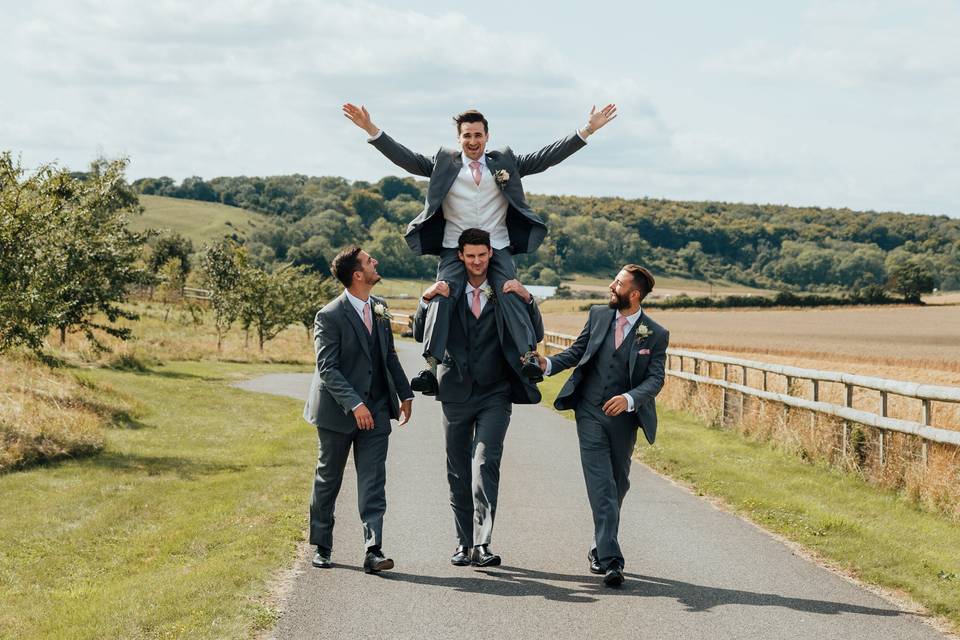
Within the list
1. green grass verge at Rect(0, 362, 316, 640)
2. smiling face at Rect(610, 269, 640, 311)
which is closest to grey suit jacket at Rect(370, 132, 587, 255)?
smiling face at Rect(610, 269, 640, 311)

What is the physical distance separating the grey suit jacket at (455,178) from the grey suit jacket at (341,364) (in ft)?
2.01

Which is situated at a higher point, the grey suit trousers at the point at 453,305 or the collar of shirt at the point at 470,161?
the collar of shirt at the point at 470,161

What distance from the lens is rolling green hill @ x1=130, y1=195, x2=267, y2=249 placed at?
153 metres

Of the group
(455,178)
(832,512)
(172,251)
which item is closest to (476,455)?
(455,178)

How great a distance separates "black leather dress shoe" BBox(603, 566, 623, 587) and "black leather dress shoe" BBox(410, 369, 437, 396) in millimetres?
1639

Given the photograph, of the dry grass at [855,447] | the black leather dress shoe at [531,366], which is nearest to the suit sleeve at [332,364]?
the black leather dress shoe at [531,366]

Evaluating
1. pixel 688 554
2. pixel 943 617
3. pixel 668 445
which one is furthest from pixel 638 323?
pixel 668 445

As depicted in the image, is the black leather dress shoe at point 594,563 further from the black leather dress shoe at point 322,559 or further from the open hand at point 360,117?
the open hand at point 360,117

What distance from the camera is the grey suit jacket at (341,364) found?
24.2 feet

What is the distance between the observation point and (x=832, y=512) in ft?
33.2

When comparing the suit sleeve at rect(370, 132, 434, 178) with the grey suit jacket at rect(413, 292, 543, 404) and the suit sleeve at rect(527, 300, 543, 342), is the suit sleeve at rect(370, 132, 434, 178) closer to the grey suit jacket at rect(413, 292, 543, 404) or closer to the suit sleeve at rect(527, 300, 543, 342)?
the grey suit jacket at rect(413, 292, 543, 404)

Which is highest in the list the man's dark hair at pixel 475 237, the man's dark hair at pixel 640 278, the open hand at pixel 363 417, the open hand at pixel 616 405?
the man's dark hair at pixel 475 237

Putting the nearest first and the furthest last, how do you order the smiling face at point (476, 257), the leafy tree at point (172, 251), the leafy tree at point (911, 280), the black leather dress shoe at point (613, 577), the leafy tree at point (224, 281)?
the black leather dress shoe at point (613, 577)
the smiling face at point (476, 257)
the leafy tree at point (224, 281)
the leafy tree at point (172, 251)
the leafy tree at point (911, 280)

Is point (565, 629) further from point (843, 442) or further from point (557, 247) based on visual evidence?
point (557, 247)
